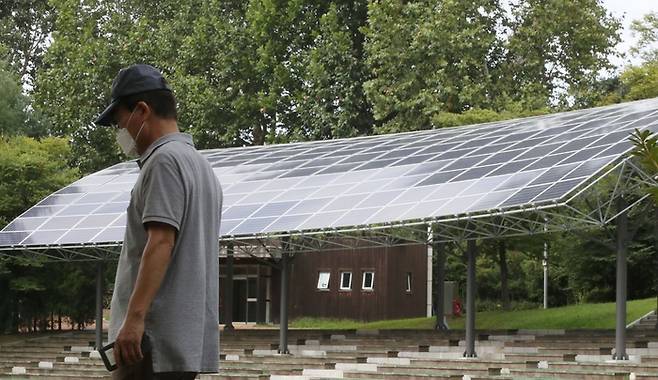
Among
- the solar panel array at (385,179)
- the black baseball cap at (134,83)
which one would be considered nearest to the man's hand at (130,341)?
the black baseball cap at (134,83)

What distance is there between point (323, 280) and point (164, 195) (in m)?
47.3

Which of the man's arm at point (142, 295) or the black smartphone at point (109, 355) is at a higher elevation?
the man's arm at point (142, 295)

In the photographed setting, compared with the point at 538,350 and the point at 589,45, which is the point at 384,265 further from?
the point at 538,350

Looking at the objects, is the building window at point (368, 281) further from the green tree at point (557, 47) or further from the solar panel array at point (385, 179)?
the solar panel array at point (385, 179)

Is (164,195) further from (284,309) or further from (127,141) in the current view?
(284,309)

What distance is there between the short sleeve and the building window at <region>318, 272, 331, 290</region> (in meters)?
47.0

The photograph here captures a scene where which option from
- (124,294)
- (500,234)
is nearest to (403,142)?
(500,234)

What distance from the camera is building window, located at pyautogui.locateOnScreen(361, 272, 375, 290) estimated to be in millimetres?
51084

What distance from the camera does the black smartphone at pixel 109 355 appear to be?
4.93 meters

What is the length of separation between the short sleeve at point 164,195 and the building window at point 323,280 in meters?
47.0

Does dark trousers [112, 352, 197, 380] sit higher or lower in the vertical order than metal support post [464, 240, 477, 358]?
lower

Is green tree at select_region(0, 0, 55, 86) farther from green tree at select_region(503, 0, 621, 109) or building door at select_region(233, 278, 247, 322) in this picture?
green tree at select_region(503, 0, 621, 109)

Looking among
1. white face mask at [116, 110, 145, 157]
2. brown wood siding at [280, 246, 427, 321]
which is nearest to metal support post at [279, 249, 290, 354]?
brown wood siding at [280, 246, 427, 321]

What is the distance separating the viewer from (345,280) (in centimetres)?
5184
